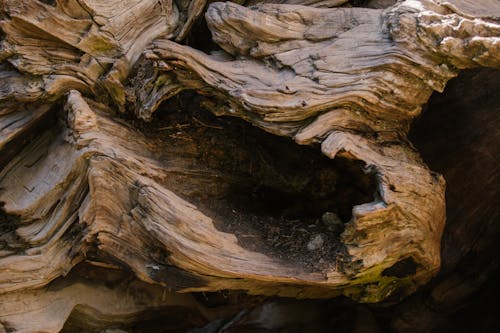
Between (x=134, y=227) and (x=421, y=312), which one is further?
(x=421, y=312)

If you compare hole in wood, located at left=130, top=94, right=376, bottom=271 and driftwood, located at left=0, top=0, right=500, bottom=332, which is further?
hole in wood, located at left=130, top=94, right=376, bottom=271

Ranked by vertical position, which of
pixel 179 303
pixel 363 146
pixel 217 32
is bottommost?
pixel 179 303

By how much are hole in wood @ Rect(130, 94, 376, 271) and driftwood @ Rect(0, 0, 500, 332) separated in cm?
2

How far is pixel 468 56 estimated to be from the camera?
291 cm

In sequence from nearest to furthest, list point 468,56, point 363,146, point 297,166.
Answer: point 468,56, point 363,146, point 297,166

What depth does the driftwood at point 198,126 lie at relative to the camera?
312 cm

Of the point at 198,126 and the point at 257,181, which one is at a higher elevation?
Answer: the point at 198,126

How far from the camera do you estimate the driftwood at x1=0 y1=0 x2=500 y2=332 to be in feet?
10.2

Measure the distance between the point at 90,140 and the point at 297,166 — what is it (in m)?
1.35

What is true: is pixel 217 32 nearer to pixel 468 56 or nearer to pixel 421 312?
pixel 468 56

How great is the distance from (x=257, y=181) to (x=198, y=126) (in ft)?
1.85

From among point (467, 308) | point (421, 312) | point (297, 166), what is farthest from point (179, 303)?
point (467, 308)

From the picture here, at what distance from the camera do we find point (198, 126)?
12.0 ft

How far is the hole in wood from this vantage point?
3.48m
